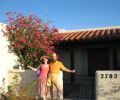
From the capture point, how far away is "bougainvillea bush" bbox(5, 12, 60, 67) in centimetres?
1534

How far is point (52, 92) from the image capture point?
12445 millimetres

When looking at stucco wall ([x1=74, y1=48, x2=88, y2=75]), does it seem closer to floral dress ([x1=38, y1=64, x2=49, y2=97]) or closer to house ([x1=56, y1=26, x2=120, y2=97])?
house ([x1=56, y1=26, x2=120, y2=97])

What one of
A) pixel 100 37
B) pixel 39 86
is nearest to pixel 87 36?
pixel 100 37

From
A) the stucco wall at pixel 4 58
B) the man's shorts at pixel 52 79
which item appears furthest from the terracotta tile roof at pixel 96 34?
the man's shorts at pixel 52 79

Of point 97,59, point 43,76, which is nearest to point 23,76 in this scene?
point 43,76

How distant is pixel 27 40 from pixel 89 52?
4.36 metres

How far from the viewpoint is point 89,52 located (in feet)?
61.0

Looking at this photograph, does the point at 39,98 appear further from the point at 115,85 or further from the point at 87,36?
the point at 87,36

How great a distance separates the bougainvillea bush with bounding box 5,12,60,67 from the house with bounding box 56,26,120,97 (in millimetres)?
1818

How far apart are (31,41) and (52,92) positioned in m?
3.67

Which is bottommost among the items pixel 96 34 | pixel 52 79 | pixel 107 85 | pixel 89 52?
pixel 107 85

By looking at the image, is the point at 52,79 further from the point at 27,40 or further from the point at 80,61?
the point at 80,61

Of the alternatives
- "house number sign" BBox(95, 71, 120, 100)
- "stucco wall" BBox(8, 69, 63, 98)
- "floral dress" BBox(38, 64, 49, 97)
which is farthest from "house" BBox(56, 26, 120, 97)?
"house number sign" BBox(95, 71, 120, 100)

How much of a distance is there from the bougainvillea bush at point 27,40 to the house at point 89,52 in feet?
5.96
